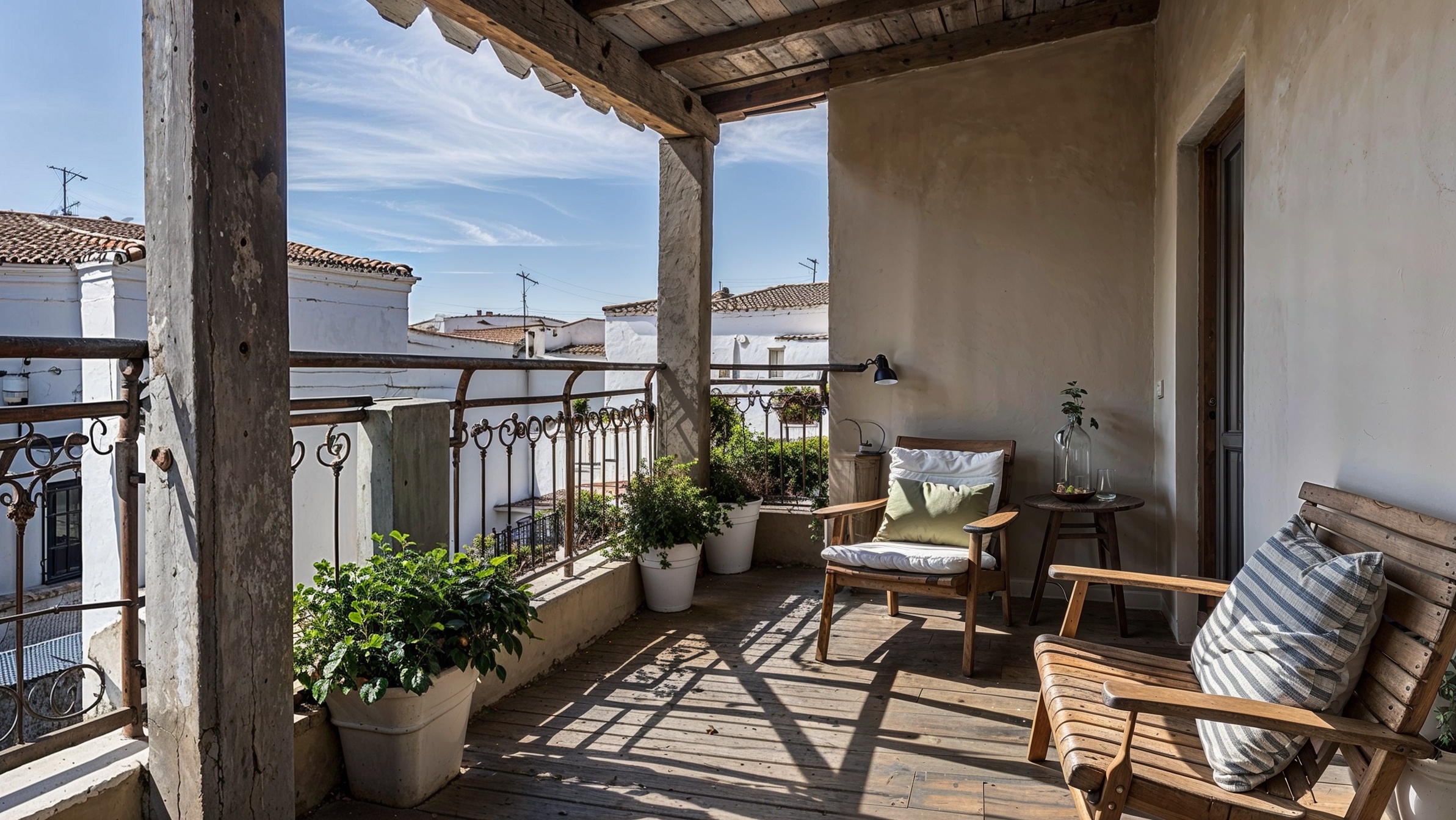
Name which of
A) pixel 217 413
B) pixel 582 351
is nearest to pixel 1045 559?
pixel 217 413

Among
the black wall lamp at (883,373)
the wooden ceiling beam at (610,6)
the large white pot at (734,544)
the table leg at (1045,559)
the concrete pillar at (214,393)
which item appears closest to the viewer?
the concrete pillar at (214,393)

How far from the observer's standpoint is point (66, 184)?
18047 mm

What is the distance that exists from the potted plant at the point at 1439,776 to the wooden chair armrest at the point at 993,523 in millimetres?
1683

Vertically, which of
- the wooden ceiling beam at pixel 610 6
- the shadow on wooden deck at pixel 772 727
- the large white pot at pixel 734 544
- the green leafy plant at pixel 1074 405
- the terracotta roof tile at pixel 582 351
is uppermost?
the wooden ceiling beam at pixel 610 6

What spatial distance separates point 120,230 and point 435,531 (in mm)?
12151

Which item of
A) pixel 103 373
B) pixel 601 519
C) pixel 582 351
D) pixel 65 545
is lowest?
pixel 65 545

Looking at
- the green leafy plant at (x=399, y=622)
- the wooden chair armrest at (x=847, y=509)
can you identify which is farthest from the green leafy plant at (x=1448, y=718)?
the wooden chair armrest at (x=847, y=509)

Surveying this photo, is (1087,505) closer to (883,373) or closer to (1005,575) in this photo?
(1005,575)

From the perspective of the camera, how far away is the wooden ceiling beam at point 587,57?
2850mm

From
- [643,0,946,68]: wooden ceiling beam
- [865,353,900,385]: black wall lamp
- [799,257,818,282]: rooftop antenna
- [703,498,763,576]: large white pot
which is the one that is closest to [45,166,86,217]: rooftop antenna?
[799,257,818,282]: rooftop antenna

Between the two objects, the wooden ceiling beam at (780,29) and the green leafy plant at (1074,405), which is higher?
the wooden ceiling beam at (780,29)

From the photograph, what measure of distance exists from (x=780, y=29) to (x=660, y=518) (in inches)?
90.4

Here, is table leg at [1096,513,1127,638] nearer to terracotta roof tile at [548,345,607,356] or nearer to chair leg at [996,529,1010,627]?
chair leg at [996,529,1010,627]

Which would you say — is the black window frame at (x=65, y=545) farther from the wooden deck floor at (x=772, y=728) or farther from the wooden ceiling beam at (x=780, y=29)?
the wooden deck floor at (x=772, y=728)
